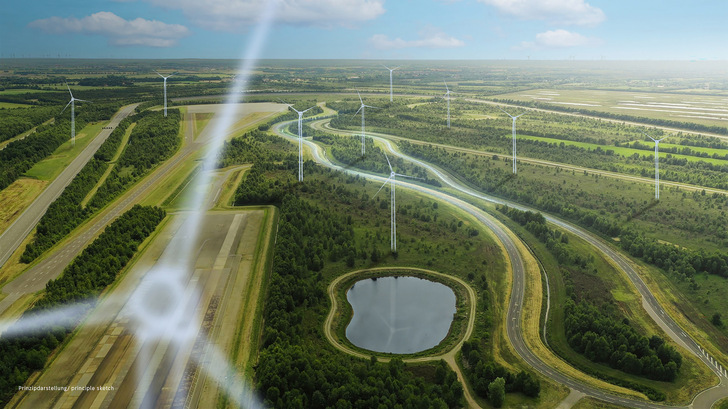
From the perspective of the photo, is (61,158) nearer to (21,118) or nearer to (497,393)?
(21,118)

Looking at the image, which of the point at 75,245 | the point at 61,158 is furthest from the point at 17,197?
the point at 75,245

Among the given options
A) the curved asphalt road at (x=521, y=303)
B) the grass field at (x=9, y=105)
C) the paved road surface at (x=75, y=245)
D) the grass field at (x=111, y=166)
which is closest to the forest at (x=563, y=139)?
the curved asphalt road at (x=521, y=303)

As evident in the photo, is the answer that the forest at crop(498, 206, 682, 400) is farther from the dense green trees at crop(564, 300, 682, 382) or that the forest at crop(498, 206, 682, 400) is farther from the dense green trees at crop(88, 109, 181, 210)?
the dense green trees at crop(88, 109, 181, 210)

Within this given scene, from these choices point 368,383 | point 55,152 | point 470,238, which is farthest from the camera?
point 55,152

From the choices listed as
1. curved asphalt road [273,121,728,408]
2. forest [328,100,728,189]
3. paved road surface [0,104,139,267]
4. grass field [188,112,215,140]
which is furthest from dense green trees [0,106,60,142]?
curved asphalt road [273,121,728,408]

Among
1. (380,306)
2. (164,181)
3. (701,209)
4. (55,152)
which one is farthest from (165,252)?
(701,209)

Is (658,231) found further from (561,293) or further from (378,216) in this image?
(378,216)
